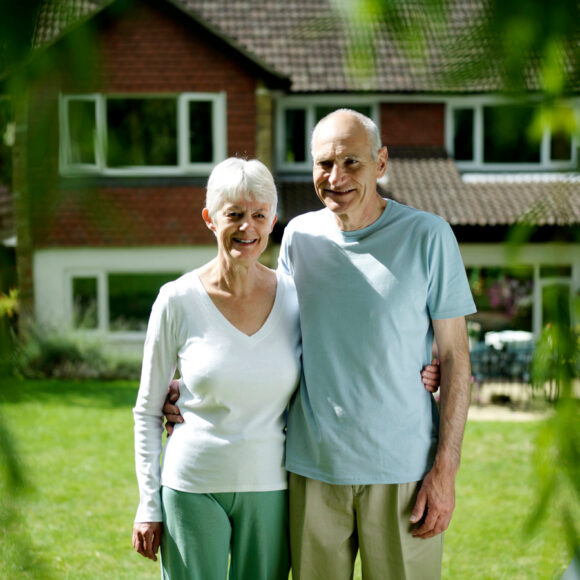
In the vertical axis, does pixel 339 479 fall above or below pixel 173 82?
below

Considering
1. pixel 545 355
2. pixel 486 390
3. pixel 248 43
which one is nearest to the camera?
pixel 545 355

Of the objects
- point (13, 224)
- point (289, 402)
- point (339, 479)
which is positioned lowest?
point (339, 479)

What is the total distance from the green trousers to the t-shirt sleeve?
33.9 inches

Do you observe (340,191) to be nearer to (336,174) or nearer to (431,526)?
(336,174)

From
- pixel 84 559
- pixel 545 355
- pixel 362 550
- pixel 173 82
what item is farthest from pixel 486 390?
pixel 545 355

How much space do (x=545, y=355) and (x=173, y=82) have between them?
14173mm

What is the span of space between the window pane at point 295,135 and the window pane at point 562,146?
51.3 ft

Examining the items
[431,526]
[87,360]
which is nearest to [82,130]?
[431,526]

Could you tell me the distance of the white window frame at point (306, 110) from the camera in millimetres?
15695

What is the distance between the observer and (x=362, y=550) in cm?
281

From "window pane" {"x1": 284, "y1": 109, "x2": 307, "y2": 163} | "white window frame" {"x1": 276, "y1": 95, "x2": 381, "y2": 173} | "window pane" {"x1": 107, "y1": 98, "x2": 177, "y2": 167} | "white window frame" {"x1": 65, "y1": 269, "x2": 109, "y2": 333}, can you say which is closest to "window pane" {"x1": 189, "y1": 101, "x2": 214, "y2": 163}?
"white window frame" {"x1": 276, "y1": 95, "x2": 381, "y2": 173}

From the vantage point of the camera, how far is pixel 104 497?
289 inches

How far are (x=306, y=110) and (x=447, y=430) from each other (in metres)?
13.7

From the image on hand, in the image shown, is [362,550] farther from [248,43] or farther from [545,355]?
[248,43]
